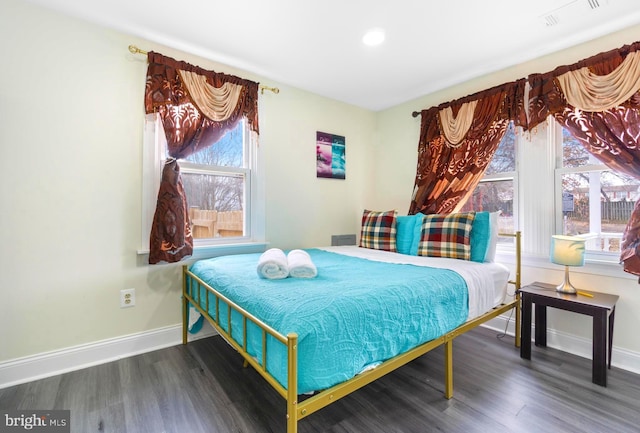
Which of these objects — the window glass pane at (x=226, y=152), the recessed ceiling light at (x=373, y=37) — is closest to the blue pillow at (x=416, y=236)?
the recessed ceiling light at (x=373, y=37)

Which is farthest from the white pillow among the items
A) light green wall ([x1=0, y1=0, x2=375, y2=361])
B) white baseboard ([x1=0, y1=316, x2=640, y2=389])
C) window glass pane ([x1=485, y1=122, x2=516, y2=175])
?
light green wall ([x1=0, y1=0, x2=375, y2=361])

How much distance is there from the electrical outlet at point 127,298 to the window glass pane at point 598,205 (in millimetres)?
3356

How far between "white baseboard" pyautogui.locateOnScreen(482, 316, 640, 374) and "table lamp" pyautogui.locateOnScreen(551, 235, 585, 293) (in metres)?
0.47

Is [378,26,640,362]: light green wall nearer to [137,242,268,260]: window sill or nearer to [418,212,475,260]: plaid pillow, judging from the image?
[418,212,475,260]: plaid pillow

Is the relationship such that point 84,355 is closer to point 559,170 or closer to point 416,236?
point 416,236

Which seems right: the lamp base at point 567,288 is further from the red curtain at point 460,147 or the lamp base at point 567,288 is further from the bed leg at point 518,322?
the red curtain at point 460,147

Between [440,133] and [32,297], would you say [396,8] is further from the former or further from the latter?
[32,297]

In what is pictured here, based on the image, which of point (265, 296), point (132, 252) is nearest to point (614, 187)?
point (265, 296)

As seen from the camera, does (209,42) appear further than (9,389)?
Yes

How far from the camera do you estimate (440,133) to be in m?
3.01

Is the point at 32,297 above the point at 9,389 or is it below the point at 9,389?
above

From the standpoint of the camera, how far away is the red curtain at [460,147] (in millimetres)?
Answer: 2541

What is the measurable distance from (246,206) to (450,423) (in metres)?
2.21

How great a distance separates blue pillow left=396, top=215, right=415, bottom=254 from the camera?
2.76 meters
